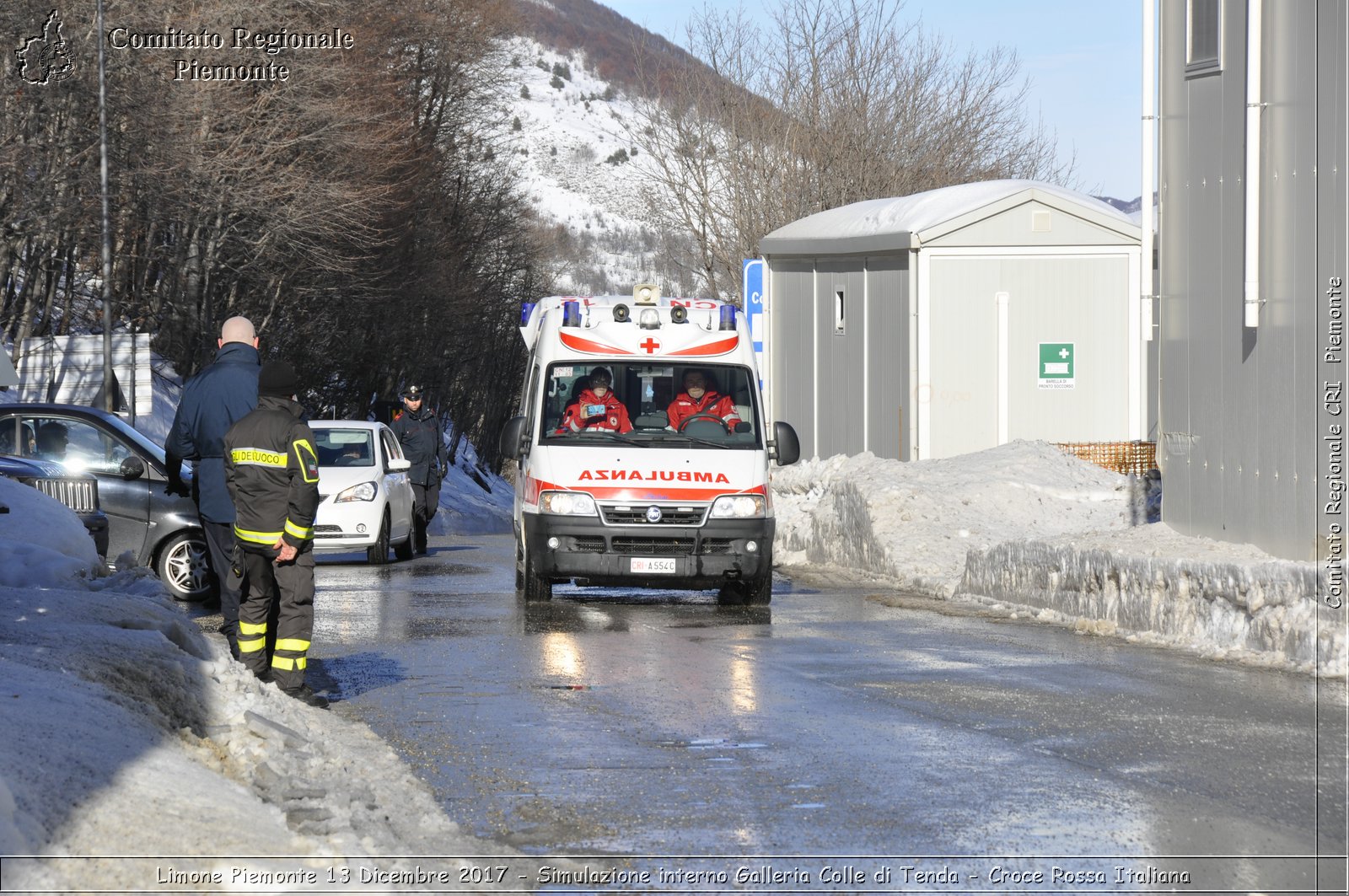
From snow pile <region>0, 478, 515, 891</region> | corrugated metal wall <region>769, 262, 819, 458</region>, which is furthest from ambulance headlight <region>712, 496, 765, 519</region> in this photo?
corrugated metal wall <region>769, 262, 819, 458</region>

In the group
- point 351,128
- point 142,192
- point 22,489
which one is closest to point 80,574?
point 22,489

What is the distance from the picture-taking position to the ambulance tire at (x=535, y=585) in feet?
48.2

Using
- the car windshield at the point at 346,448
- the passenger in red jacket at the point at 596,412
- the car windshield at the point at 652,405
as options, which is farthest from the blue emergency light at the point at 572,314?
the car windshield at the point at 346,448

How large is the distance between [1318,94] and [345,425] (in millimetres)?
12319

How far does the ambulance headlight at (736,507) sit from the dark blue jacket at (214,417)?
16.0ft

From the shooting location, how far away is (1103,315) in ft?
78.3

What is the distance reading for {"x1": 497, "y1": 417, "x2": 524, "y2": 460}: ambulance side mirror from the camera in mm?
14703

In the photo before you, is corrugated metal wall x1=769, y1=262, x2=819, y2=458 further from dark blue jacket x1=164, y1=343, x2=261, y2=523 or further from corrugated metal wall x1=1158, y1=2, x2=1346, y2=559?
dark blue jacket x1=164, y1=343, x2=261, y2=523

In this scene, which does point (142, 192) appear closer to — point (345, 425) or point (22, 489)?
point (345, 425)

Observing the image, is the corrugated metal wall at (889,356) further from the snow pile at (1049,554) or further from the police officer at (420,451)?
the police officer at (420,451)

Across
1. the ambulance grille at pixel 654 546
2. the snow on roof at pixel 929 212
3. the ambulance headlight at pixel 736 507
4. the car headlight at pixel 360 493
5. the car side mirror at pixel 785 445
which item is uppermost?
the snow on roof at pixel 929 212

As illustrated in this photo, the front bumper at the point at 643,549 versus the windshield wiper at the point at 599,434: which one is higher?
the windshield wiper at the point at 599,434

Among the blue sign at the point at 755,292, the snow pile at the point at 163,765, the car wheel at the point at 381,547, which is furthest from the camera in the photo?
the blue sign at the point at 755,292

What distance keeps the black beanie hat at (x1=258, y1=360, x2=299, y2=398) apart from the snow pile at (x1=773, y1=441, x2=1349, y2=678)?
5.76 meters
